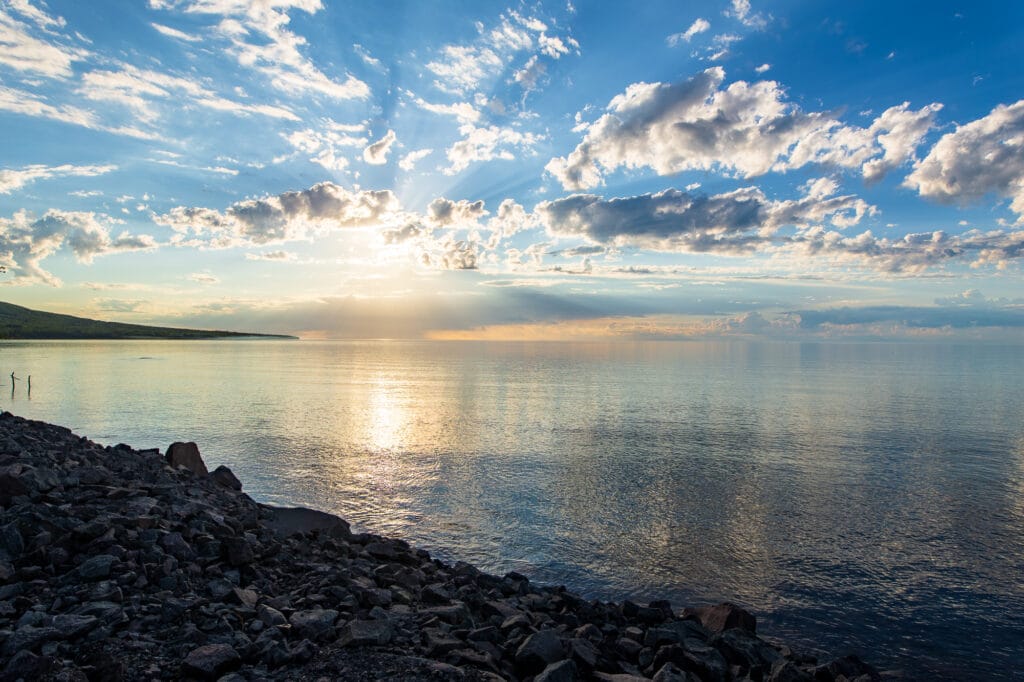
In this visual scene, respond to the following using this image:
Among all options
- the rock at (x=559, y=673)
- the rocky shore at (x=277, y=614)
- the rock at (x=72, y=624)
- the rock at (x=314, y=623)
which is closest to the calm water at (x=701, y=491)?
the rocky shore at (x=277, y=614)

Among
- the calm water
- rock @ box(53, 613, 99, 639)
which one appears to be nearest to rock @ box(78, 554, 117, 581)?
rock @ box(53, 613, 99, 639)

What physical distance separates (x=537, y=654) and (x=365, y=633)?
341 centimetres

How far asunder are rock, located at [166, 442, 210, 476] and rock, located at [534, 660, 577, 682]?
2542 cm

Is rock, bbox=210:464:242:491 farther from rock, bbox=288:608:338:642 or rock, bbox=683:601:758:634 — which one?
rock, bbox=683:601:758:634

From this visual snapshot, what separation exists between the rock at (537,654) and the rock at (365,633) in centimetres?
266

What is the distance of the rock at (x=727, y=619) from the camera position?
50.3ft

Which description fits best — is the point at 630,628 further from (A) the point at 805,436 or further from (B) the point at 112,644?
(A) the point at 805,436

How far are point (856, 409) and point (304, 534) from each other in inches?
2595

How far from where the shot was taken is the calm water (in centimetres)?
1859

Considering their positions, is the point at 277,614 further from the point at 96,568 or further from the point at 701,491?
the point at 701,491

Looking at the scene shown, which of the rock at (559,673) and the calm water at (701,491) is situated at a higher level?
the rock at (559,673)

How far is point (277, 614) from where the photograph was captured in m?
11.9

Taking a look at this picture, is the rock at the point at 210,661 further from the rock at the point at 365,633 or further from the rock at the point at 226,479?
the rock at the point at 226,479

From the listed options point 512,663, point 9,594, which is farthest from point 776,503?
point 9,594
